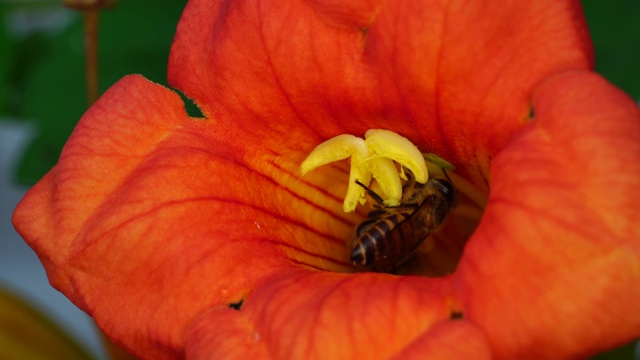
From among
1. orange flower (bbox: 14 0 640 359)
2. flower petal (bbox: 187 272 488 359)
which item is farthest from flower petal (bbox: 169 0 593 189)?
flower petal (bbox: 187 272 488 359)

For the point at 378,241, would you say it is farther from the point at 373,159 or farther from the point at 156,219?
the point at 156,219

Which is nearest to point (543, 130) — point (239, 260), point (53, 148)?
point (239, 260)

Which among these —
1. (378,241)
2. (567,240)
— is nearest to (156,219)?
(378,241)

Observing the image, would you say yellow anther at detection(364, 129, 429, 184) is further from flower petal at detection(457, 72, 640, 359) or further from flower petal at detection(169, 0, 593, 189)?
flower petal at detection(457, 72, 640, 359)

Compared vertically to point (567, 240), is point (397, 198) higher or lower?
lower

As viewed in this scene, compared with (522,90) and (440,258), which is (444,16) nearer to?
(522,90)

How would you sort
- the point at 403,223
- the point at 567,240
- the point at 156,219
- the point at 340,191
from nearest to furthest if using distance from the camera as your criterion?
the point at 567,240 → the point at 156,219 → the point at 403,223 → the point at 340,191

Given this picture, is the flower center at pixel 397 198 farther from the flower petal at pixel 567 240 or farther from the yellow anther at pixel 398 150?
the flower petal at pixel 567 240

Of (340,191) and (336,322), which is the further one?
(340,191)
